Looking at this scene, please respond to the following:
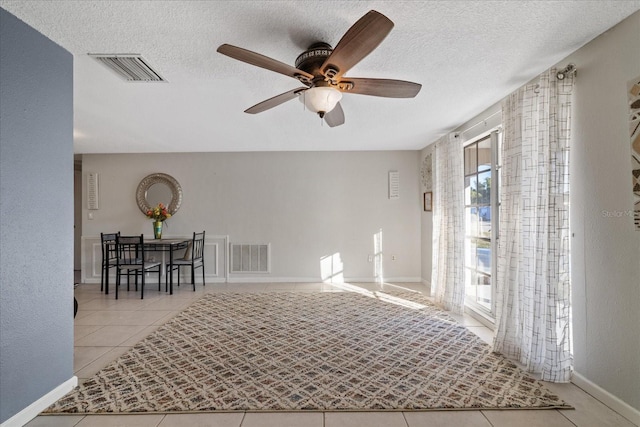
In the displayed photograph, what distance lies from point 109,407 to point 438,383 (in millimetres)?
2137

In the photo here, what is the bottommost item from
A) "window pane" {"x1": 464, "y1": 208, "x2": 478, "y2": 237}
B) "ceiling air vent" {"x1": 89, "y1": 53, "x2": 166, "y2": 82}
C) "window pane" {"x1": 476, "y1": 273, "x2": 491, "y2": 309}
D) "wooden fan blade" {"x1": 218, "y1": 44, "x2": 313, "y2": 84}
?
"window pane" {"x1": 476, "y1": 273, "x2": 491, "y2": 309}

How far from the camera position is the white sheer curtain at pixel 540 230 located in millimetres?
→ 2051

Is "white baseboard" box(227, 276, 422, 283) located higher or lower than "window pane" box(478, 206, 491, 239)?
lower

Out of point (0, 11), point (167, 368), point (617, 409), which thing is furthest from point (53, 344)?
point (617, 409)

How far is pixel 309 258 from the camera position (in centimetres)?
522

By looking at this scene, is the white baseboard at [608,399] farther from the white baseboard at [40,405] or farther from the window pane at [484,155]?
the white baseboard at [40,405]

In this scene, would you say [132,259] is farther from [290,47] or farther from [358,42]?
[358,42]

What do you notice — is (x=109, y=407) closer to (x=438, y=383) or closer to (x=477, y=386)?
(x=438, y=383)

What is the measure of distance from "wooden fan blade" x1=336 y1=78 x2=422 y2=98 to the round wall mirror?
4.30 metres

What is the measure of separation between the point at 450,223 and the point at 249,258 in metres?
3.33

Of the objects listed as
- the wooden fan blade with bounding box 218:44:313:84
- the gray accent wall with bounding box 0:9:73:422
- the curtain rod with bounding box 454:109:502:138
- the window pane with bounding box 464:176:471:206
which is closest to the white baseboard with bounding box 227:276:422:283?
the window pane with bounding box 464:176:471:206

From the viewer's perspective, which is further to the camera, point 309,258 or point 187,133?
point 309,258

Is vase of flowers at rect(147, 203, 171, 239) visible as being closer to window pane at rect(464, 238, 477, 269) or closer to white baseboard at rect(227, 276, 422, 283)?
white baseboard at rect(227, 276, 422, 283)

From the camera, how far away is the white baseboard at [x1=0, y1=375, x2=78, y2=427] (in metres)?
1.63
